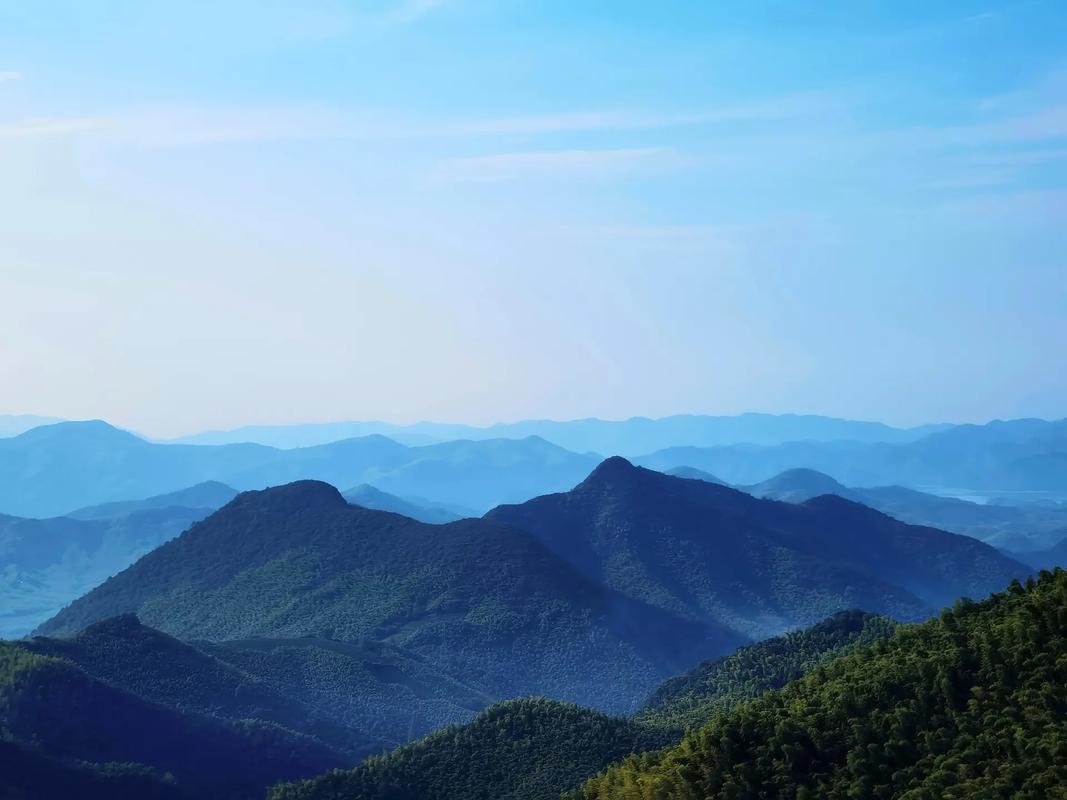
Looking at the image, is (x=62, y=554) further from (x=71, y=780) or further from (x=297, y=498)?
(x=71, y=780)

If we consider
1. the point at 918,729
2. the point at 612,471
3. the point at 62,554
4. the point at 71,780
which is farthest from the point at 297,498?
the point at 918,729

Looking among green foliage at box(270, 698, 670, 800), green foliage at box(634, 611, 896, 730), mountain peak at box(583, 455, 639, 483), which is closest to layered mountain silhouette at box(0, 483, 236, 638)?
mountain peak at box(583, 455, 639, 483)

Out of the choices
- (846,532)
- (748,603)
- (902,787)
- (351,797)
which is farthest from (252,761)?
(846,532)

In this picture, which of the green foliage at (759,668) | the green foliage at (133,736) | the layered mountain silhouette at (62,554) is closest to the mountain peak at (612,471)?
the green foliage at (759,668)

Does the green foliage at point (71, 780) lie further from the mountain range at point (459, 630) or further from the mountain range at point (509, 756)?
the mountain range at point (509, 756)

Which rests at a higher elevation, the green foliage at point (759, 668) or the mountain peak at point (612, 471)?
the mountain peak at point (612, 471)
